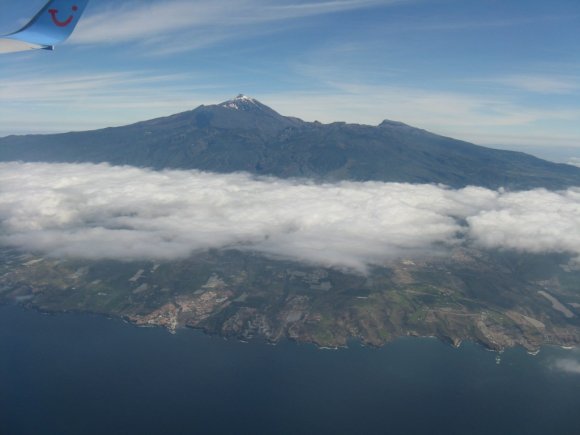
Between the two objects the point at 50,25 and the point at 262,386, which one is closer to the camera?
the point at 50,25

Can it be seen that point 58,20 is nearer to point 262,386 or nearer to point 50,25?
point 50,25

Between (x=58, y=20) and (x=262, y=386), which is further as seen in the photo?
(x=262, y=386)

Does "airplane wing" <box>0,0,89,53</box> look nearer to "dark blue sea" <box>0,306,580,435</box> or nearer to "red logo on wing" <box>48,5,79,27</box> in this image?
"red logo on wing" <box>48,5,79,27</box>

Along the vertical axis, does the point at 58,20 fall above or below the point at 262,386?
above

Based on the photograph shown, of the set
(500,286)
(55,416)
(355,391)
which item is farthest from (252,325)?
(500,286)

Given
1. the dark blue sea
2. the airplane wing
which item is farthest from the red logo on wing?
the dark blue sea

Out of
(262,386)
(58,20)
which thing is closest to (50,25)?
(58,20)

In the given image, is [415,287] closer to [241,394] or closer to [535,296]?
[535,296]
